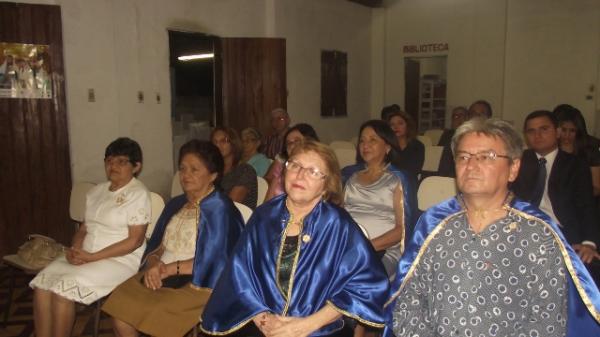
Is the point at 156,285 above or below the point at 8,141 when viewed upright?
below

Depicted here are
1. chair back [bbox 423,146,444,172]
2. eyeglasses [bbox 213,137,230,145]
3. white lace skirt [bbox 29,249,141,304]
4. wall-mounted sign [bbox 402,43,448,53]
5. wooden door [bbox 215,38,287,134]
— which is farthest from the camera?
wall-mounted sign [bbox 402,43,448,53]

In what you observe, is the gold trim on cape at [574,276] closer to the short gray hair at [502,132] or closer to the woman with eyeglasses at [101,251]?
the short gray hair at [502,132]

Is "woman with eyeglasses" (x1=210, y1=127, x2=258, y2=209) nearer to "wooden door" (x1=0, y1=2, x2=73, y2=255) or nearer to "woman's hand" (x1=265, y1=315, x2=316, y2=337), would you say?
"woman's hand" (x1=265, y1=315, x2=316, y2=337)

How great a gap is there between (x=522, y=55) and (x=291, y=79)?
3.96 metres

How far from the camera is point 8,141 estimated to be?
14.9ft

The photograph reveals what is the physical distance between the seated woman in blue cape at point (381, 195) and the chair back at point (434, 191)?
12.8 inches

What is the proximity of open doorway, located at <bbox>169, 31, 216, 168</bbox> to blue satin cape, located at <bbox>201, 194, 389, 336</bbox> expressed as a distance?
5.04 m

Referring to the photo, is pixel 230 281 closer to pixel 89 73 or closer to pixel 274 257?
pixel 274 257

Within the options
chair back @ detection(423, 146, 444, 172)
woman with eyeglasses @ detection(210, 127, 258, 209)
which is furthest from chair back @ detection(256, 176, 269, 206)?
chair back @ detection(423, 146, 444, 172)

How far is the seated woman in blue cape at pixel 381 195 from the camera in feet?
9.52

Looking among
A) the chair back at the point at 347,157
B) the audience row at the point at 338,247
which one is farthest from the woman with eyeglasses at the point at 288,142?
the chair back at the point at 347,157

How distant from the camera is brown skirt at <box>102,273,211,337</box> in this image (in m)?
2.33

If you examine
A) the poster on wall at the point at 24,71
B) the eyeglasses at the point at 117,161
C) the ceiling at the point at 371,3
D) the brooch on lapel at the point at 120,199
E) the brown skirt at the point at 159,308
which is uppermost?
the ceiling at the point at 371,3

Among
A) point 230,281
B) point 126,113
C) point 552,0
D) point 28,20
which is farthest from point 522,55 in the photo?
point 230,281
